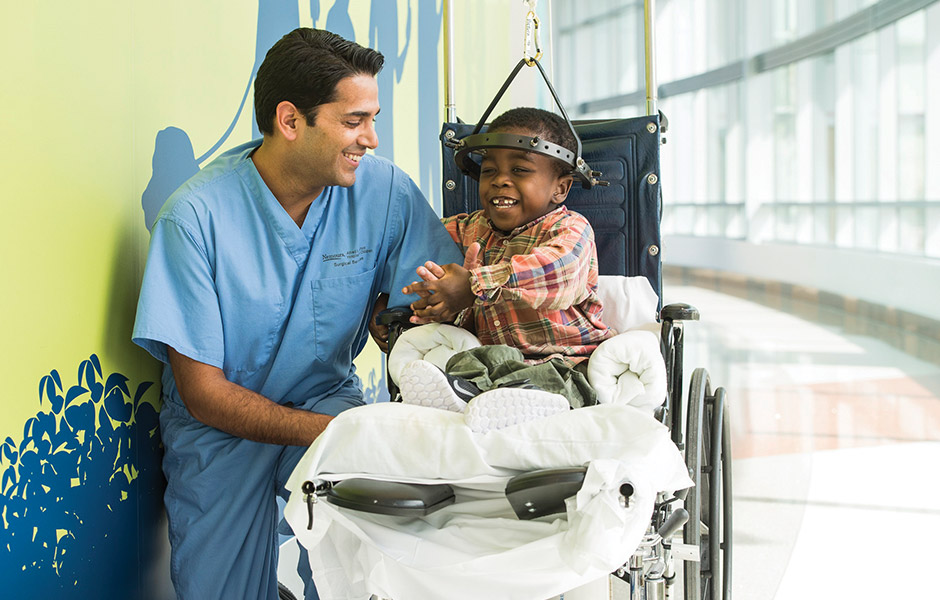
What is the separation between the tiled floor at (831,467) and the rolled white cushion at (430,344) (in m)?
1.07

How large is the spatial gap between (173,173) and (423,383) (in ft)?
2.83

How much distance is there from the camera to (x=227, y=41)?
1876 millimetres

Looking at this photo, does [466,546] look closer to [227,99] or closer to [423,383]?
[423,383]

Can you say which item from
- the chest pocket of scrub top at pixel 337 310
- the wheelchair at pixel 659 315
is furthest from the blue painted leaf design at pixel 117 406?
the wheelchair at pixel 659 315

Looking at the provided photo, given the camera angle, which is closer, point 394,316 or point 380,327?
point 394,316

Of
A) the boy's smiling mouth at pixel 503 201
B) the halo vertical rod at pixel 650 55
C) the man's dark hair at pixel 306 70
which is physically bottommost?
the boy's smiling mouth at pixel 503 201

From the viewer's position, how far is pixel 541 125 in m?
1.76

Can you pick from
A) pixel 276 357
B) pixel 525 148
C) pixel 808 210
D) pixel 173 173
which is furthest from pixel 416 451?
pixel 808 210

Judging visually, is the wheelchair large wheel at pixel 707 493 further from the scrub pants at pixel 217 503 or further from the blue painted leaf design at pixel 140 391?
the blue painted leaf design at pixel 140 391

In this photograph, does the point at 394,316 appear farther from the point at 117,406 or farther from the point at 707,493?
the point at 707,493

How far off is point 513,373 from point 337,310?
1.69 feet

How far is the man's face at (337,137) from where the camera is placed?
1.56 m

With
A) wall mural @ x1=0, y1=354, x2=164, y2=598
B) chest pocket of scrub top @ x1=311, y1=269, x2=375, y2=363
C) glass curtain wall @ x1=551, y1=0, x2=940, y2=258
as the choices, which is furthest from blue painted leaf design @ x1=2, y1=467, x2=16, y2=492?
glass curtain wall @ x1=551, y1=0, x2=940, y2=258

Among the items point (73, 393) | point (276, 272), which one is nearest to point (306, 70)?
point (276, 272)
